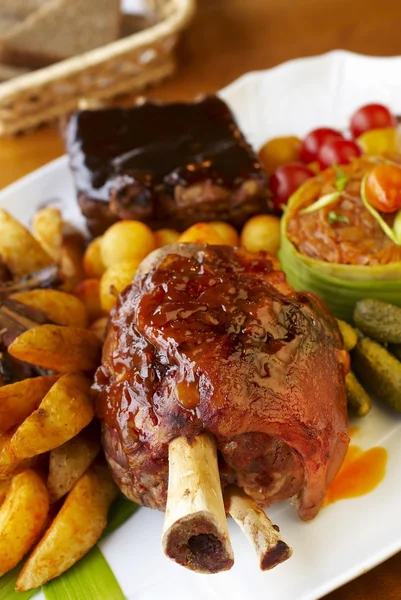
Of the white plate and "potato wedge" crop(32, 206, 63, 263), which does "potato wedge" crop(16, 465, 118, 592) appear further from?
"potato wedge" crop(32, 206, 63, 263)

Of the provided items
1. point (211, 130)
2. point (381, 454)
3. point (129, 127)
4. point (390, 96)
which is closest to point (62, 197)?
point (129, 127)

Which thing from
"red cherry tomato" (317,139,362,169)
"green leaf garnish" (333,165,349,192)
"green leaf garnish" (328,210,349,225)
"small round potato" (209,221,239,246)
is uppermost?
"green leaf garnish" (333,165,349,192)

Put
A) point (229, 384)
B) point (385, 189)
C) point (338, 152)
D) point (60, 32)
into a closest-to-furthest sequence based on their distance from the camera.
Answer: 1. point (229, 384)
2. point (385, 189)
3. point (338, 152)
4. point (60, 32)

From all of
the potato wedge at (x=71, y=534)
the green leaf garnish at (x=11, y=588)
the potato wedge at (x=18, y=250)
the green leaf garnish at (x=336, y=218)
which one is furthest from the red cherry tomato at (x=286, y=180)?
the green leaf garnish at (x=11, y=588)

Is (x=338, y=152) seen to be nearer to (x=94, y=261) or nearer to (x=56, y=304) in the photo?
(x=94, y=261)

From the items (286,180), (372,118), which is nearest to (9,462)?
(286,180)

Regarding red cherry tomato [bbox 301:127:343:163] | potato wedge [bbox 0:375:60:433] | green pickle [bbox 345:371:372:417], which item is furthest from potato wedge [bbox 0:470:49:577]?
red cherry tomato [bbox 301:127:343:163]

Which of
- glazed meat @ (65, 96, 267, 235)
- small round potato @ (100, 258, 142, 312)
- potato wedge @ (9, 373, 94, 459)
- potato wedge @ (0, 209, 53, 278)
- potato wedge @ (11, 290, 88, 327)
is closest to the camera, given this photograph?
potato wedge @ (9, 373, 94, 459)
